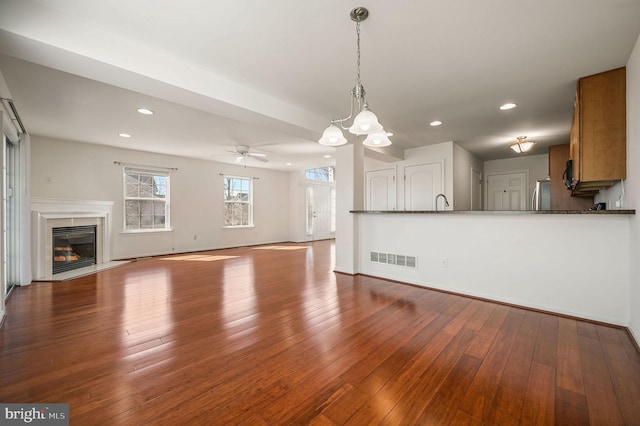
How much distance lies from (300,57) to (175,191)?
5.76 m

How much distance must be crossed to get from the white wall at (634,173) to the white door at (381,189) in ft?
13.3

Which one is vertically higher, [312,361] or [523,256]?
[523,256]

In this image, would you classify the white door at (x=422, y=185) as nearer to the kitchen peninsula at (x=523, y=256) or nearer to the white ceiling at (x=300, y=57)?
the white ceiling at (x=300, y=57)

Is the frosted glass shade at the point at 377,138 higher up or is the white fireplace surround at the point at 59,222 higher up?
the frosted glass shade at the point at 377,138

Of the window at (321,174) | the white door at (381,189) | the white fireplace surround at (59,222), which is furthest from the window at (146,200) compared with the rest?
the white door at (381,189)

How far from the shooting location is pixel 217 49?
2.34 m

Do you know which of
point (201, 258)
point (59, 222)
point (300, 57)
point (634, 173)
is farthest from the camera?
point (201, 258)

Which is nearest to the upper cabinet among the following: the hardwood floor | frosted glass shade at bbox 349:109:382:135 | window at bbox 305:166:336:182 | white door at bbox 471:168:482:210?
the hardwood floor

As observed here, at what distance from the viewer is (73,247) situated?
16.6ft

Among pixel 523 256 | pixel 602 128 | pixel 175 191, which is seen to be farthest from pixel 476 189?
pixel 175 191

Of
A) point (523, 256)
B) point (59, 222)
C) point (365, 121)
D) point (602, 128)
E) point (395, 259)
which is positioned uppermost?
point (602, 128)

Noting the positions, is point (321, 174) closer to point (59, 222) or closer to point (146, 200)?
point (146, 200)

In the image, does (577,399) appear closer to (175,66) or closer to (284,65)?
(284,65)

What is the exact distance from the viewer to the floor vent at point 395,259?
3997mm
